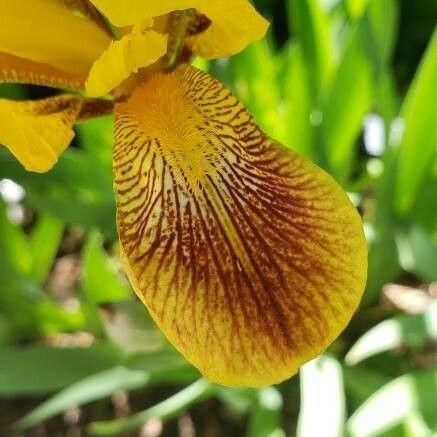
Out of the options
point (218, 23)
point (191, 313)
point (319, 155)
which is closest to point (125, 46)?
point (218, 23)

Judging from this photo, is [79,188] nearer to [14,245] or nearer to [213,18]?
[14,245]

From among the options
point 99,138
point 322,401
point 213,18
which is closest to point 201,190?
point 213,18

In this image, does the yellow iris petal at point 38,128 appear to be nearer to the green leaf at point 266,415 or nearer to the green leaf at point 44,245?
the green leaf at point 266,415

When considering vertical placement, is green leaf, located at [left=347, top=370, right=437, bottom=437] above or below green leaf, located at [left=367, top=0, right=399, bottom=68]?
below

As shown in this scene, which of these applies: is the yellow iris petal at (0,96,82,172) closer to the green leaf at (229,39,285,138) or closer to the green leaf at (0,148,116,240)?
the green leaf at (0,148,116,240)

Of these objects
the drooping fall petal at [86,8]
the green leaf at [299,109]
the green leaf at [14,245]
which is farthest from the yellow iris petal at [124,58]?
the green leaf at [14,245]

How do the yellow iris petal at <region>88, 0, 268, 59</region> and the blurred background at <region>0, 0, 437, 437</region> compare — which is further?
the blurred background at <region>0, 0, 437, 437</region>

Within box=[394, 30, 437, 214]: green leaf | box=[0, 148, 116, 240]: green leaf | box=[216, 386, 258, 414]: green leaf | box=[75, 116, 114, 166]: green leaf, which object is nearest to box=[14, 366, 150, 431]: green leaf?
A: box=[216, 386, 258, 414]: green leaf
